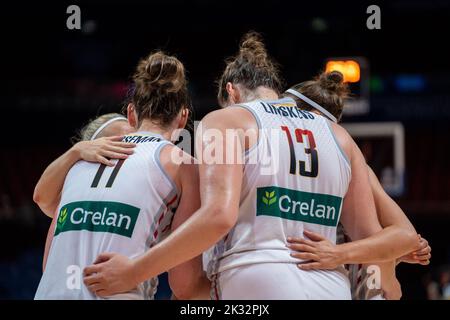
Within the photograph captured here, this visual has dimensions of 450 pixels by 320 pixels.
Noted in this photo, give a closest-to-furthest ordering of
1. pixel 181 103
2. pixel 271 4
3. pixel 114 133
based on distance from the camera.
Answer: pixel 181 103, pixel 114 133, pixel 271 4

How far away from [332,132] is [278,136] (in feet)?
1.02

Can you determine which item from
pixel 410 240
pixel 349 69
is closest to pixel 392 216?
pixel 410 240

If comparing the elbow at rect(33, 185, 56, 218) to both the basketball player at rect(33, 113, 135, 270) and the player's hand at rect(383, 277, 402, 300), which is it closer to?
the basketball player at rect(33, 113, 135, 270)

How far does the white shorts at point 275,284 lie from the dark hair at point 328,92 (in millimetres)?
952

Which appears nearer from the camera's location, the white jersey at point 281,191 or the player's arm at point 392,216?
the white jersey at point 281,191

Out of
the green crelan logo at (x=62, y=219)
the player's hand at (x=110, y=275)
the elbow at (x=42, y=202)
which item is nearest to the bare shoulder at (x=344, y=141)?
the player's hand at (x=110, y=275)

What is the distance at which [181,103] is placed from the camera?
10.5ft

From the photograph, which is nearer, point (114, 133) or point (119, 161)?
point (119, 161)

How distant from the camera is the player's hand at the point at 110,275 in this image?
2.79 metres

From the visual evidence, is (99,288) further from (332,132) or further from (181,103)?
(332,132)

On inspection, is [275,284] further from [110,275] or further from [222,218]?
[110,275]

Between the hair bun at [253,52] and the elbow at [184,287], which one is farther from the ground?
the hair bun at [253,52]

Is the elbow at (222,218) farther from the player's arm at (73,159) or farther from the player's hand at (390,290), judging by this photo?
the player's hand at (390,290)
